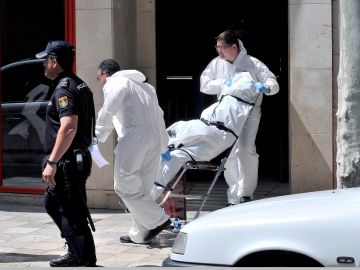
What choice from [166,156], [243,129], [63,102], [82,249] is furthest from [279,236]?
[243,129]

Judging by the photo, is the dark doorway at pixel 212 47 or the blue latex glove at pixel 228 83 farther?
the dark doorway at pixel 212 47

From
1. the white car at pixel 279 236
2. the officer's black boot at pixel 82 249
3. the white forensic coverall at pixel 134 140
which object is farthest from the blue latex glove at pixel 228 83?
the white car at pixel 279 236

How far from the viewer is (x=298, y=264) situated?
16.4 feet

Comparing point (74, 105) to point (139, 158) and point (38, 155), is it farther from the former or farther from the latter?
point (38, 155)

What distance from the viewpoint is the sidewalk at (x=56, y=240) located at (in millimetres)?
7824

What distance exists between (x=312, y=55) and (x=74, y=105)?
4345mm

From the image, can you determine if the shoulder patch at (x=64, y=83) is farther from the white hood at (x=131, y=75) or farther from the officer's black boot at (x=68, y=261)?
the officer's black boot at (x=68, y=261)

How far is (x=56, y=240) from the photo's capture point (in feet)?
29.1

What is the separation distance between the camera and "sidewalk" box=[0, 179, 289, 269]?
25.7ft

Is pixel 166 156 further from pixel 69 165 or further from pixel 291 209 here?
pixel 291 209

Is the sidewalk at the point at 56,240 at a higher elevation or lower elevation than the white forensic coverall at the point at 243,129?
lower

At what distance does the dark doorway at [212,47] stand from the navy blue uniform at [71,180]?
17.7 ft

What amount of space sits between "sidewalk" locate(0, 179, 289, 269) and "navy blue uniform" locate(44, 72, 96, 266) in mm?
727

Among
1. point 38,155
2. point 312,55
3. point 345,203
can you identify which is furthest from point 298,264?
point 38,155
